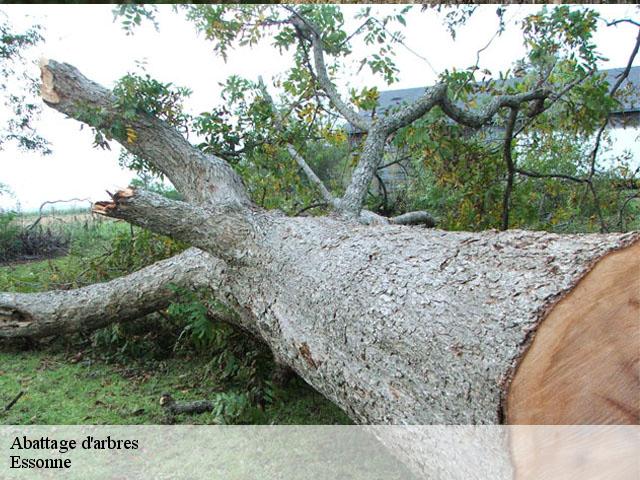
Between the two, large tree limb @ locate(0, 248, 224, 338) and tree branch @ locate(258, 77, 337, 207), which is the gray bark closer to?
large tree limb @ locate(0, 248, 224, 338)

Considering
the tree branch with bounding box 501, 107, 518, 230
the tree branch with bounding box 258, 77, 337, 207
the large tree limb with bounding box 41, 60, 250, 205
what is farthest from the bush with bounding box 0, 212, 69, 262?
the tree branch with bounding box 501, 107, 518, 230

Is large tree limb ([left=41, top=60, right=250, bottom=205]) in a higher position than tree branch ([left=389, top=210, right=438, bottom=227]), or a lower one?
higher

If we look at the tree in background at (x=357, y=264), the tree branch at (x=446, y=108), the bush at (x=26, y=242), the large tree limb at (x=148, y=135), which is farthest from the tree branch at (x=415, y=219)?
the bush at (x=26, y=242)

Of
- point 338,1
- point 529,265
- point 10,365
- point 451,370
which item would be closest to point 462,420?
point 451,370

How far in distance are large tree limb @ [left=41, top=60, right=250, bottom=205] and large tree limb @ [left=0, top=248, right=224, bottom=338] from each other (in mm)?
323

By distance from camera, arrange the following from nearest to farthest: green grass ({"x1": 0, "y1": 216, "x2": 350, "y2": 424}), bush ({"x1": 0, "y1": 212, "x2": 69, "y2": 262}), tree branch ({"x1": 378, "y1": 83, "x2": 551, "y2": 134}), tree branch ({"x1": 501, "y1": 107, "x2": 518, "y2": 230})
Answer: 1. green grass ({"x1": 0, "y1": 216, "x2": 350, "y2": 424})
2. tree branch ({"x1": 378, "y1": 83, "x2": 551, "y2": 134})
3. tree branch ({"x1": 501, "y1": 107, "x2": 518, "y2": 230})
4. bush ({"x1": 0, "y1": 212, "x2": 69, "y2": 262})

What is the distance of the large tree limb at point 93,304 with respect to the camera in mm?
2514

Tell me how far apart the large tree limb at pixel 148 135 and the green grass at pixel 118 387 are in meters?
0.78

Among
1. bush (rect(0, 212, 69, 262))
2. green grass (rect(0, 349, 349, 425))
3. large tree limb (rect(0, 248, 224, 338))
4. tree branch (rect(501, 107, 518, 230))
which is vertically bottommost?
green grass (rect(0, 349, 349, 425))

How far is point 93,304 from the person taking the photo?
2590 millimetres

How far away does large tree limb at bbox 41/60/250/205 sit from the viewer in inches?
96.9

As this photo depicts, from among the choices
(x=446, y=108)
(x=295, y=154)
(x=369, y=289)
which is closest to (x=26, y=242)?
(x=295, y=154)

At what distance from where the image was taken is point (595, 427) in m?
0.95

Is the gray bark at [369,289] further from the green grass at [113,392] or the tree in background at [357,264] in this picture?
the green grass at [113,392]
